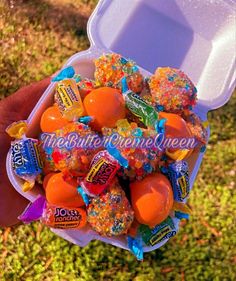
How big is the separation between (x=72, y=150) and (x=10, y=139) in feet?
1.56

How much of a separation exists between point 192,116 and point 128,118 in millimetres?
236

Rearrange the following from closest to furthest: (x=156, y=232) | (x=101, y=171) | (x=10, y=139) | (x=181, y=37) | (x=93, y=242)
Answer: (x=101, y=171)
(x=156, y=232)
(x=10, y=139)
(x=181, y=37)
(x=93, y=242)

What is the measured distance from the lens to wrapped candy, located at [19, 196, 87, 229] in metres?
1.30

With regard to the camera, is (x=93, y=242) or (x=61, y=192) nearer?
(x=61, y=192)

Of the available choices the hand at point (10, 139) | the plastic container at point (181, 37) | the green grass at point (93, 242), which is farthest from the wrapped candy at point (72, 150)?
the green grass at point (93, 242)

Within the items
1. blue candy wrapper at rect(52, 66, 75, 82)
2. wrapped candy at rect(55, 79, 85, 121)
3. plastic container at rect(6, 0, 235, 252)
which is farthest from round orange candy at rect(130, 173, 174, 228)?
plastic container at rect(6, 0, 235, 252)

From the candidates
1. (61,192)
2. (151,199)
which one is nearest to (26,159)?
(61,192)

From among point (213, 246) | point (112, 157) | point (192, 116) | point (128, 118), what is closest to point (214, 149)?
point (213, 246)

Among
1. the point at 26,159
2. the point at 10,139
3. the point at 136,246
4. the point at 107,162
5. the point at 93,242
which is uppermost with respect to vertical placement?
the point at 107,162

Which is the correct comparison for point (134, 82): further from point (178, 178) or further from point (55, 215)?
point (55, 215)

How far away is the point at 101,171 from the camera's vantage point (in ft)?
4.15

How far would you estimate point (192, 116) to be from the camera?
1.54m

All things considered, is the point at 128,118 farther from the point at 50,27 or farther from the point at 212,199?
the point at 50,27

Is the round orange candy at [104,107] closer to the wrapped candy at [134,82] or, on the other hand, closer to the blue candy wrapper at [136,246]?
the wrapped candy at [134,82]
